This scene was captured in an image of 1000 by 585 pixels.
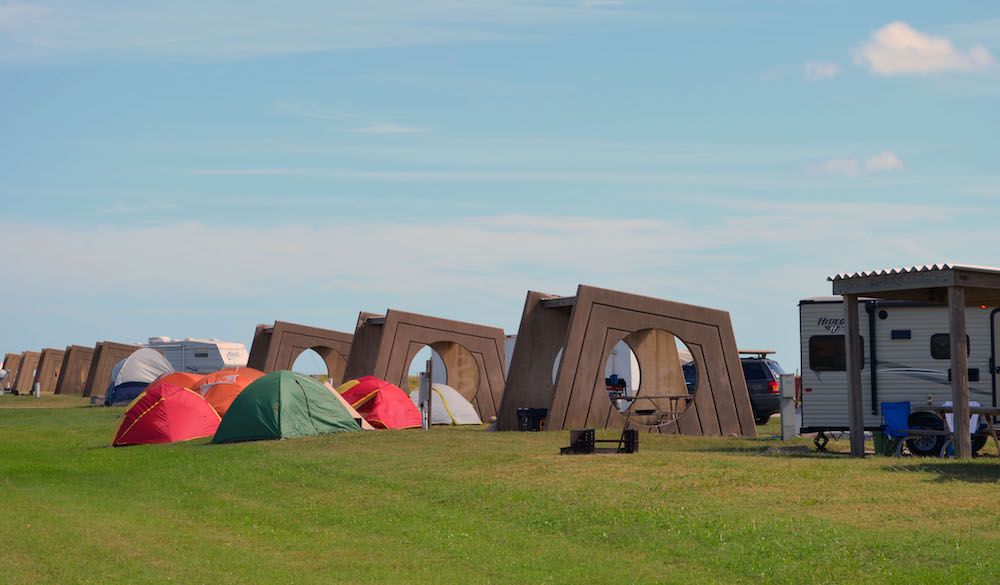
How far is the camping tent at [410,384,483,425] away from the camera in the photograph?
29.5m

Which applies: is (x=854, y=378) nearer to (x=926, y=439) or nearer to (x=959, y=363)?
(x=959, y=363)

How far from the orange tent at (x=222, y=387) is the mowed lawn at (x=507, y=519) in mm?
9663

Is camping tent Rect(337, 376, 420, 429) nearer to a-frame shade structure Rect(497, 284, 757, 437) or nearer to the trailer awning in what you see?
a-frame shade structure Rect(497, 284, 757, 437)

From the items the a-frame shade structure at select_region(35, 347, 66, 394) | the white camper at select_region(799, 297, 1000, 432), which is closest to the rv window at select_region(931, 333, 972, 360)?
the white camper at select_region(799, 297, 1000, 432)

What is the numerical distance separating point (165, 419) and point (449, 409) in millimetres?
9012

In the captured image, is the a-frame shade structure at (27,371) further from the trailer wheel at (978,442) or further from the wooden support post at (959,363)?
the wooden support post at (959,363)

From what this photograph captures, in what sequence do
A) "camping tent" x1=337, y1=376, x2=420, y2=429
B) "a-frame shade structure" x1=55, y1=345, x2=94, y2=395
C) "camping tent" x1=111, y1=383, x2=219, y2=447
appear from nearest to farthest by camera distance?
1. "camping tent" x1=111, y1=383, x2=219, y2=447
2. "camping tent" x1=337, y1=376, x2=420, y2=429
3. "a-frame shade structure" x1=55, y1=345, x2=94, y2=395

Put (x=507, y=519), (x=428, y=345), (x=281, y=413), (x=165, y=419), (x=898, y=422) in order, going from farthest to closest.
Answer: (x=428, y=345), (x=165, y=419), (x=281, y=413), (x=898, y=422), (x=507, y=519)

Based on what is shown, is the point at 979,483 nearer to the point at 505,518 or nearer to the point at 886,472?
the point at 886,472

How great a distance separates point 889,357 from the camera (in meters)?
19.1

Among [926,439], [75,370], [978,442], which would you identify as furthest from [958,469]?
[75,370]

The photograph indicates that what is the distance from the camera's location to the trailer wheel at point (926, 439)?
1805 centimetres

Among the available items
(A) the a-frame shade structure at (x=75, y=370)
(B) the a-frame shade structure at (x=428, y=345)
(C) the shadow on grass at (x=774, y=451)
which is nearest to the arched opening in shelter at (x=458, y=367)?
(B) the a-frame shade structure at (x=428, y=345)

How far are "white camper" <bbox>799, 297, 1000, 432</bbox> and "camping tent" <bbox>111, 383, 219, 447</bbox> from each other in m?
12.8
